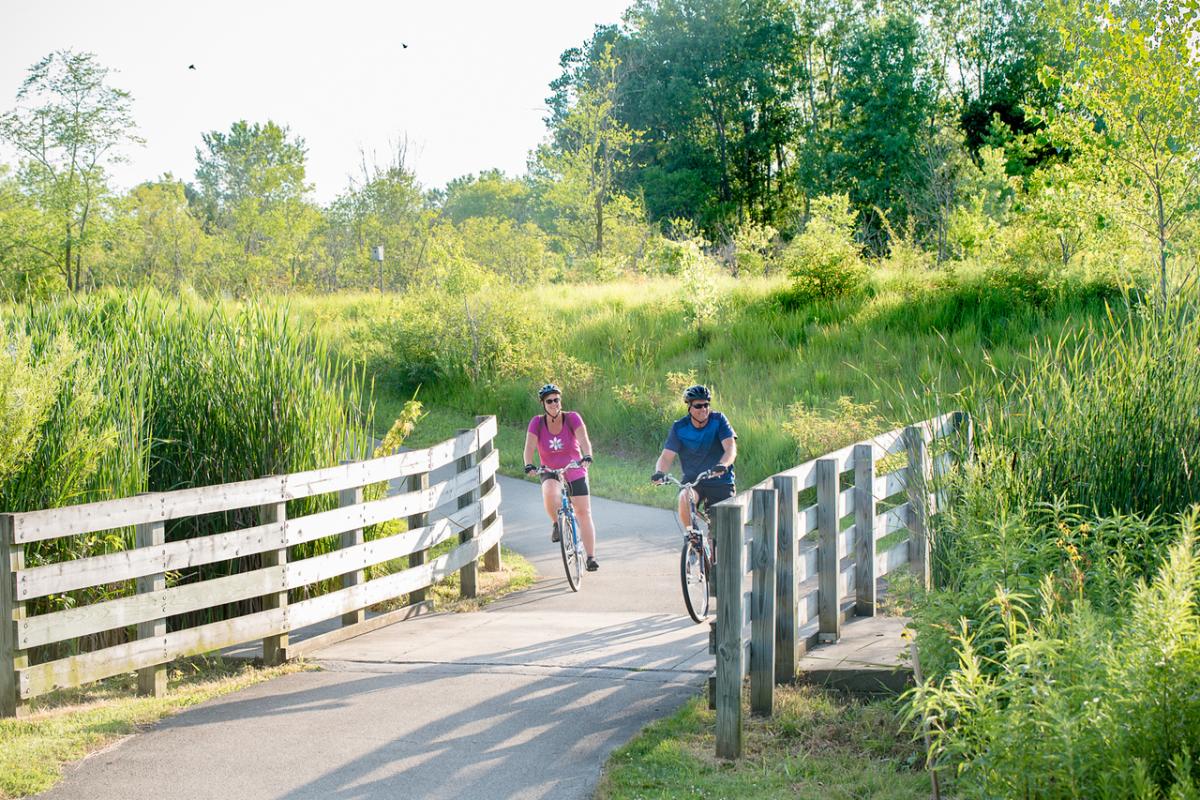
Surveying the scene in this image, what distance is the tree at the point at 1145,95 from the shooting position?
1559 cm

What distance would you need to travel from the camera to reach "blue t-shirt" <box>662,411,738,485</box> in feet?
32.5

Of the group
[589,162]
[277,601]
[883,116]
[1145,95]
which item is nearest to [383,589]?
[277,601]

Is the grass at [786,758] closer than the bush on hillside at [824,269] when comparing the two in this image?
Yes

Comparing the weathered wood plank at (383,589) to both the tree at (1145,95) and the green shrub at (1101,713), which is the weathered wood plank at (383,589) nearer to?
the green shrub at (1101,713)

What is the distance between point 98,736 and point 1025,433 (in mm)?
5573

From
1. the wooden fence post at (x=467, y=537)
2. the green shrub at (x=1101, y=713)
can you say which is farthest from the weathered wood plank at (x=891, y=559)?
the green shrub at (x=1101, y=713)

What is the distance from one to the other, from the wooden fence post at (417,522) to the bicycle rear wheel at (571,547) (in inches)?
51.7

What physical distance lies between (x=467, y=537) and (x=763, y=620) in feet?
18.7

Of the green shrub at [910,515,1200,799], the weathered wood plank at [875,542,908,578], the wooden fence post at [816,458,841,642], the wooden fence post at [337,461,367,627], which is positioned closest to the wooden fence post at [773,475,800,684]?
the wooden fence post at [816,458,841,642]

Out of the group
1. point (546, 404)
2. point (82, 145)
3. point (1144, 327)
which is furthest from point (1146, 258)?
point (82, 145)

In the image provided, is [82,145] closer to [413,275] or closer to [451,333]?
[413,275]

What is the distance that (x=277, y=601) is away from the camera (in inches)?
340

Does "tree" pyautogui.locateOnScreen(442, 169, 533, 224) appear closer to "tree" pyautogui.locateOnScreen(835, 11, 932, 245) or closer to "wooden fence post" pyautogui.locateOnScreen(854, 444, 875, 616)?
"tree" pyautogui.locateOnScreen(835, 11, 932, 245)

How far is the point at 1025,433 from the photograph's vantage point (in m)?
6.52
